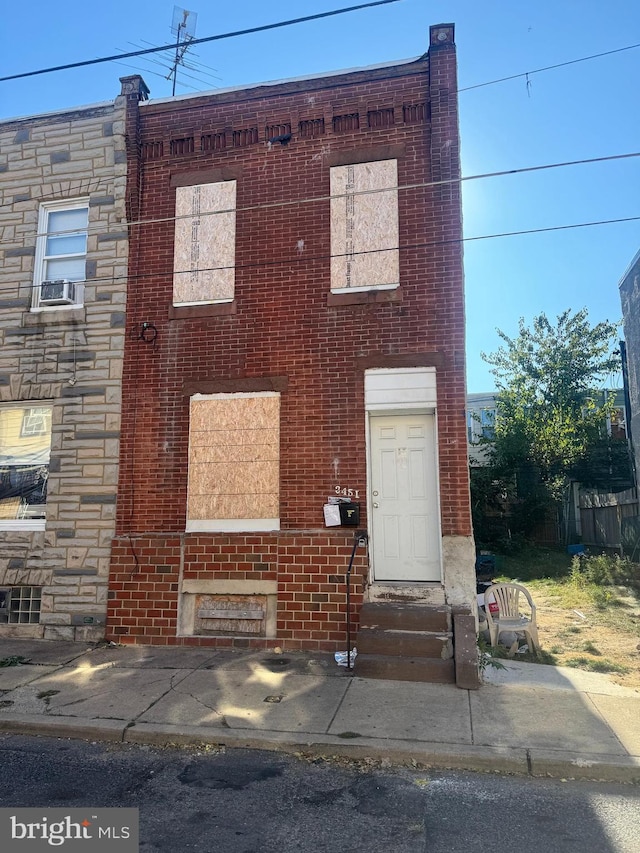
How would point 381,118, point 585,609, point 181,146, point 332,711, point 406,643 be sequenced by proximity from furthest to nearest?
point 585,609 → point 181,146 → point 381,118 → point 406,643 → point 332,711

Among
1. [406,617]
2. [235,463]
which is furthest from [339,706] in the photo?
[235,463]

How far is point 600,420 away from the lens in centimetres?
2338

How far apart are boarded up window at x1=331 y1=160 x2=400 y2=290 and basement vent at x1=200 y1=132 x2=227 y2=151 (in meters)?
1.93

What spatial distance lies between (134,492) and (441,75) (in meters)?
7.33

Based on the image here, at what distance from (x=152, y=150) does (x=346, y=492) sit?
6.24 metres

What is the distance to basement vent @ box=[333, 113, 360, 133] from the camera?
884 cm

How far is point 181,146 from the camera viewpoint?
946 cm

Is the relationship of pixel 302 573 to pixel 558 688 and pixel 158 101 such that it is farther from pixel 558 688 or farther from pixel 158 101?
pixel 158 101

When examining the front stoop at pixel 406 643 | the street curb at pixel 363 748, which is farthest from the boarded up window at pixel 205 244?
the street curb at pixel 363 748

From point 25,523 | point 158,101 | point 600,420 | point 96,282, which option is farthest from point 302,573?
point 600,420

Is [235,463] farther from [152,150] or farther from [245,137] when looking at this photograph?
[152,150]

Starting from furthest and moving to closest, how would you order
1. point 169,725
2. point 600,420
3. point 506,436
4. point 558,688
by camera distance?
1. point 600,420
2. point 506,436
3. point 558,688
4. point 169,725

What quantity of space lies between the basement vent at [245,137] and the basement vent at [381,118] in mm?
1744

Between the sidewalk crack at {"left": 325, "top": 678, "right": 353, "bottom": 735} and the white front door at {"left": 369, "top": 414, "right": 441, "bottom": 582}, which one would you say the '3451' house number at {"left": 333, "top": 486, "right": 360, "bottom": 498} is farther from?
the sidewalk crack at {"left": 325, "top": 678, "right": 353, "bottom": 735}
